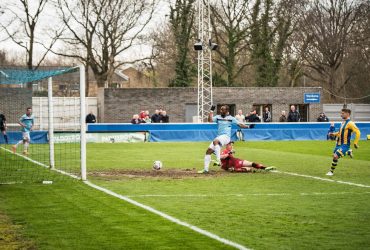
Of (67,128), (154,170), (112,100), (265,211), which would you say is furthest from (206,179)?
(112,100)

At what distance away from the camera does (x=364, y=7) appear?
61781 millimetres

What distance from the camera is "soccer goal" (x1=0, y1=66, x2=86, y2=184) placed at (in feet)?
61.6

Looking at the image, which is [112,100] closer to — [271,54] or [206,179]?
[271,54]

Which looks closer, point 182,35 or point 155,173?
point 155,173

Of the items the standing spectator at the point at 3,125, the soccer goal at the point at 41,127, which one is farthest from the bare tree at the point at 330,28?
the standing spectator at the point at 3,125

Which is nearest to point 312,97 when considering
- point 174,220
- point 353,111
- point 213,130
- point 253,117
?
point 353,111

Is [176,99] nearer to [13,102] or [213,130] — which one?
[213,130]

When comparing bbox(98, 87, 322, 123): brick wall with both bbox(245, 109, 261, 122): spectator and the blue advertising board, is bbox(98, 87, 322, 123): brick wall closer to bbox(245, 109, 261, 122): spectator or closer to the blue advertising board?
the blue advertising board

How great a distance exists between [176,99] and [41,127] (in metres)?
16.4

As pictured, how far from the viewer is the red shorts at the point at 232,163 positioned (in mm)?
A: 20141

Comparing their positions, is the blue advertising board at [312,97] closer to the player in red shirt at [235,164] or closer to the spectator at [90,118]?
the spectator at [90,118]

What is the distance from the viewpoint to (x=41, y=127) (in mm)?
41438

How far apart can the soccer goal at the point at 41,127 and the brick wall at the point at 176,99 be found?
770cm

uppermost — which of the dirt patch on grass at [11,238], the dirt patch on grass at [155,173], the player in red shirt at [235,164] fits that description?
the player in red shirt at [235,164]
